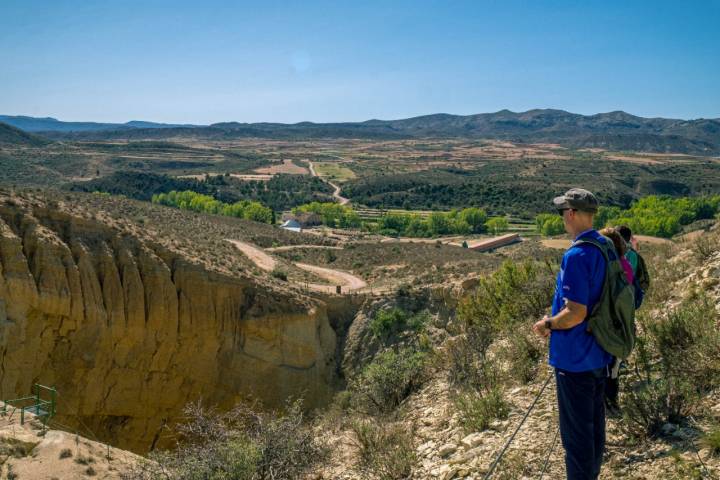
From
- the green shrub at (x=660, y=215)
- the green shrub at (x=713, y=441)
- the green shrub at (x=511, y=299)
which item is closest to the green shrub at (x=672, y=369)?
the green shrub at (x=713, y=441)

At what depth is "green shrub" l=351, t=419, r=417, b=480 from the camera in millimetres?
7145

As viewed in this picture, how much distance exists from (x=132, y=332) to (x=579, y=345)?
1682cm

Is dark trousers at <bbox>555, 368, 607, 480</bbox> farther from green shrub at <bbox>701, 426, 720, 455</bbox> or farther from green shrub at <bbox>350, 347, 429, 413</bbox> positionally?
green shrub at <bbox>350, 347, 429, 413</bbox>

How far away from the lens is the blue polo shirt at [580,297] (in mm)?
4602

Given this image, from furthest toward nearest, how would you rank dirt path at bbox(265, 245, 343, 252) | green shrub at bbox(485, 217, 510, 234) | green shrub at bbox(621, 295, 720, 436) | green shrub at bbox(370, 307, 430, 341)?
green shrub at bbox(485, 217, 510, 234) → dirt path at bbox(265, 245, 343, 252) → green shrub at bbox(370, 307, 430, 341) → green shrub at bbox(621, 295, 720, 436)

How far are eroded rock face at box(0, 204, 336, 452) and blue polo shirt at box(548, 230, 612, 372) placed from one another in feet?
50.8

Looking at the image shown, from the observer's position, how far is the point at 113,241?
19234 millimetres

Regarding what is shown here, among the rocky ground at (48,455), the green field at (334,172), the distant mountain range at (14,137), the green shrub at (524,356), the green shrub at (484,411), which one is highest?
the distant mountain range at (14,137)

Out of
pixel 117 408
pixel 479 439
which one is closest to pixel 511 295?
pixel 479 439

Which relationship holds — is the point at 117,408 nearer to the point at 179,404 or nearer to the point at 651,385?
the point at 179,404

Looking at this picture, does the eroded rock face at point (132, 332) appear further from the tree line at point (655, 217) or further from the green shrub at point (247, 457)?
the tree line at point (655, 217)

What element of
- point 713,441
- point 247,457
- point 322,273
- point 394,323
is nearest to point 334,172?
point 322,273

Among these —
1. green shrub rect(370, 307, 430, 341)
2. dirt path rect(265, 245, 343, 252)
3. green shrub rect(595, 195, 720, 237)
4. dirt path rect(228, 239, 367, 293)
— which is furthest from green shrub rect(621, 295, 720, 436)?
green shrub rect(595, 195, 720, 237)

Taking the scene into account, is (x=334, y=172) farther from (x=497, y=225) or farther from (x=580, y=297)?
(x=580, y=297)
